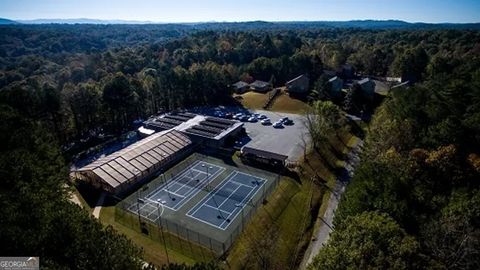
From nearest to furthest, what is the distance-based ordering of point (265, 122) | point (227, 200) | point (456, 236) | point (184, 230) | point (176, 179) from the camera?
point (456, 236)
point (184, 230)
point (227, 200)
point (176, 179)
point (265, 122)

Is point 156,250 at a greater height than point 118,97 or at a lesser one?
lesser

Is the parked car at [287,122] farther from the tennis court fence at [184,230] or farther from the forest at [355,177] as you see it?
the tennis court fence at [184,230]

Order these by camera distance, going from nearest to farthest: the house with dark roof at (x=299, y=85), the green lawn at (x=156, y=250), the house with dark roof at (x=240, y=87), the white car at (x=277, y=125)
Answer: the green lawn at (x=156, y=250)
the white car at (x=277, y=125)
the house with dark roof at (x=299, y=85)
the house with dark roof at (x=240, y=87)

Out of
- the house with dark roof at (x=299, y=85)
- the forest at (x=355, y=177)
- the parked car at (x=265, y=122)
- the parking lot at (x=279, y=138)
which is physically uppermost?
the forest at (x=355, y=177)

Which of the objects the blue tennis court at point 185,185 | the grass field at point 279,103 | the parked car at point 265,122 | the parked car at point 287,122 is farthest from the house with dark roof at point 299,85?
the blue tennis court at point 185,185

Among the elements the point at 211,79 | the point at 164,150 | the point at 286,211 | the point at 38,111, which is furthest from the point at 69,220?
the point at 211,79

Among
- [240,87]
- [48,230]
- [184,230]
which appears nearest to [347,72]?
[240,87]

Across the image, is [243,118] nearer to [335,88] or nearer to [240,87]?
[240,87]
